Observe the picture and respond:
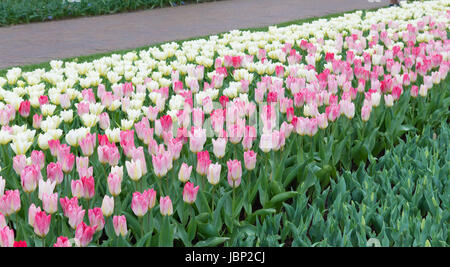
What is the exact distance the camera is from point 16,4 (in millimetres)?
10609

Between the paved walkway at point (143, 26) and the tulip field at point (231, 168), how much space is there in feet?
13.0

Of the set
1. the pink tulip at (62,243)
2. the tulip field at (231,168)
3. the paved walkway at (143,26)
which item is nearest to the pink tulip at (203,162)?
the tulip field at (231,168)

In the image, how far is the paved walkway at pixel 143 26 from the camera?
25.8 feet

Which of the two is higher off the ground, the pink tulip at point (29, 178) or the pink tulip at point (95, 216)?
the pink tulip at point (29, 178)

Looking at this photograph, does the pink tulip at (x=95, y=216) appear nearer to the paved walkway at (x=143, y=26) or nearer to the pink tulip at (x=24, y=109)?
the pink tulip at (x=24, y=109)

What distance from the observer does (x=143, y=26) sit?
31.6ft

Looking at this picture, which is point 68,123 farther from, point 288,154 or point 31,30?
point 31,30

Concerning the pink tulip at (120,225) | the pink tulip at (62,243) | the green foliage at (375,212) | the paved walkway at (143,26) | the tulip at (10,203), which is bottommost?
the paved walkway at (143,26)

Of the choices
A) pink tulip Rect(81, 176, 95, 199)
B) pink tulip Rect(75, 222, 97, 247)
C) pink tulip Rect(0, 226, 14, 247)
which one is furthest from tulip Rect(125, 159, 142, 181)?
pink tulip Rect(0, 226, 14, 247)

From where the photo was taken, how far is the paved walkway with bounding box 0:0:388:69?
7.86 m

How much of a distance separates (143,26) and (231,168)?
7.71m

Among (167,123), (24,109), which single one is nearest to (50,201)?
(167,123)

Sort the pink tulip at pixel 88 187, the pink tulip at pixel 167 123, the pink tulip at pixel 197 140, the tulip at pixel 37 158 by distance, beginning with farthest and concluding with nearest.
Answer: the pink tulip at pixel 167 123, the pink tulip at pixel 197 140, the tulip at pixel 37 158, the pink tulip at pixel 88 187

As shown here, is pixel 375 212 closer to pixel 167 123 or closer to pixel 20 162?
pixel 167 123
